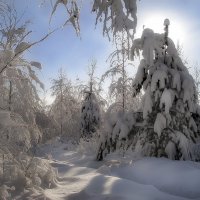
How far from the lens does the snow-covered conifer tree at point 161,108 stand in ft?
33.0

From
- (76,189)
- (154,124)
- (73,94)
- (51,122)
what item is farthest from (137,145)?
(73,94)

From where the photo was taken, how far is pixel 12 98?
7.36 m

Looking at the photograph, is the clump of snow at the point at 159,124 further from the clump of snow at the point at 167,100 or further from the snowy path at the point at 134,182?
the snowy path at the point at 134,182

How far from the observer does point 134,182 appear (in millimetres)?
6797

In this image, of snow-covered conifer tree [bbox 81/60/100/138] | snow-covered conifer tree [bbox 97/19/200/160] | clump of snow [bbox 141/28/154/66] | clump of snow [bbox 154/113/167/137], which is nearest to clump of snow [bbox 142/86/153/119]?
snow-covered conifer tree [bbox 97/19/200/160]

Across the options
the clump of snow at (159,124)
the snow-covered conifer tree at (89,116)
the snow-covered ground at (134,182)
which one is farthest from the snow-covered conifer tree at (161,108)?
the snow-covered conifer tree at (89,116)

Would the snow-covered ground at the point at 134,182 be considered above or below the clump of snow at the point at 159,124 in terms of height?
below

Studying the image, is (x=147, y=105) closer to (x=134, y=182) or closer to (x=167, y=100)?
(x=167, y=100)

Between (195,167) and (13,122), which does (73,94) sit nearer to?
(195,167)

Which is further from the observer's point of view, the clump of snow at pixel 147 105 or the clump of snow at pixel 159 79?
the clump of snow at pixel 147 105

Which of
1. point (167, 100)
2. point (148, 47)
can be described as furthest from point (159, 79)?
point (148, 47)

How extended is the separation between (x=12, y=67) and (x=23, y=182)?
2150 mm

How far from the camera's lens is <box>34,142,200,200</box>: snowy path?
602 centimetres

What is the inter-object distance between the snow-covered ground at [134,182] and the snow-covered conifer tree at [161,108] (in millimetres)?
889
